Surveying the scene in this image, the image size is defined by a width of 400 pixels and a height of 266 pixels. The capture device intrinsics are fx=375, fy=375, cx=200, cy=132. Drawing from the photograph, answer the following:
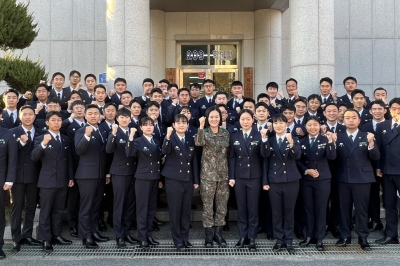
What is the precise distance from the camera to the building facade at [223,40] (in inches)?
468

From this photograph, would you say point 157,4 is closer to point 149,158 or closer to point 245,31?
point 245,31

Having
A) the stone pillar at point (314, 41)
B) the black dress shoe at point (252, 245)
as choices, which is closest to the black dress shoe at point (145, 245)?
the black dress shoe at point (252, 245)

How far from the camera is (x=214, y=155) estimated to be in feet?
18.5

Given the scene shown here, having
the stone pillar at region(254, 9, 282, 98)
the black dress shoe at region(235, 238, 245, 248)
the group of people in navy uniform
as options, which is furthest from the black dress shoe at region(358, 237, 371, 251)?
the stone pillar at region(254, 9, 282, 98)

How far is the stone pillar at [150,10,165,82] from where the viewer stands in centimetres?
1220

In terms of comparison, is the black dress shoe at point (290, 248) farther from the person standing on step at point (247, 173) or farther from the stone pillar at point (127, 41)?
the stone pillar at point (127, 41)

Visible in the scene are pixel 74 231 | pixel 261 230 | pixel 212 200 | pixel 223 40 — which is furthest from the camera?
pixel 223 40

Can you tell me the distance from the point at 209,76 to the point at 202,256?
336 inches

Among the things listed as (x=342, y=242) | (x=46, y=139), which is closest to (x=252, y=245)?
(x=342, y=242)

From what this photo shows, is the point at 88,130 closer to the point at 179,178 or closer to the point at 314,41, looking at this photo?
the point at 179,178

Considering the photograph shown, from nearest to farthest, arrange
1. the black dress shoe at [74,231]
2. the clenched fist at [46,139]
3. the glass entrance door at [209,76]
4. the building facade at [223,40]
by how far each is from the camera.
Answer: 1. the clenched fist at [46,139]
2. the black dress shoe at [74,231]
3. the building facade at [223,40]
4. the glass entrance door at [209,76]

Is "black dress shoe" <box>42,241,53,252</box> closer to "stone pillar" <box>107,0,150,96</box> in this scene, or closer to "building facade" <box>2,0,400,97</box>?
"stone pillar" <box>107,0,150,96</box>

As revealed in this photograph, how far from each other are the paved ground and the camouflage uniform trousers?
1.38 feet

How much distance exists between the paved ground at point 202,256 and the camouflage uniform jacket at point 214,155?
1.09 metres
